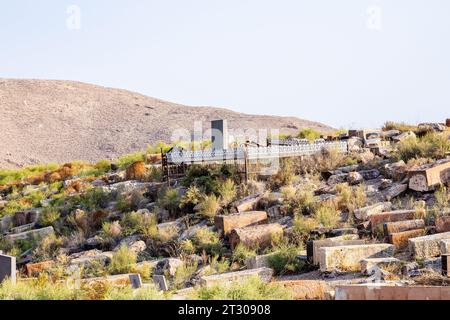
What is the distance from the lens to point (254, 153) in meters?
16.8

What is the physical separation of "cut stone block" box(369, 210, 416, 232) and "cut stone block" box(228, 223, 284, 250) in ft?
5.39

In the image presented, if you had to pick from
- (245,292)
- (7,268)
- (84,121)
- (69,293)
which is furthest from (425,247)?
(84,121)

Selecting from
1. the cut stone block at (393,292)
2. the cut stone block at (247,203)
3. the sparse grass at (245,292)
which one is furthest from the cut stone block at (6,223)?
the cut stone block at (393,292)

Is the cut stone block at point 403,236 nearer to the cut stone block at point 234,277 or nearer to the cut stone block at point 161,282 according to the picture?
the cut stone block at point 234,277

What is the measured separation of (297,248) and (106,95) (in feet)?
166

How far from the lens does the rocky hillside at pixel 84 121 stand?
47938 mm

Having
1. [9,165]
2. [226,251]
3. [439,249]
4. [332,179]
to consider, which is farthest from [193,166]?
[9,165]

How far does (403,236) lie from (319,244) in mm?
1451

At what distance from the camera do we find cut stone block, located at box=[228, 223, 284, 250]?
1250 cm

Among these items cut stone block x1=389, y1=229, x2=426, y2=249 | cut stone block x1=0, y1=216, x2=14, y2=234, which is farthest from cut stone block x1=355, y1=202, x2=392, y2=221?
cut stone block x1=0, y1=216, x2=14, y2=234

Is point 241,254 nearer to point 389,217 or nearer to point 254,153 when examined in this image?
point 389,217

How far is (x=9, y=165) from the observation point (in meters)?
44.0
